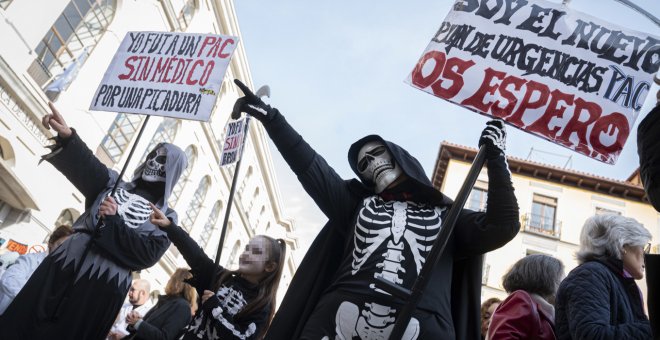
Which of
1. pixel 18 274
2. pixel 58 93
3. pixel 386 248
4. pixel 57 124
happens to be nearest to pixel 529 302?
pixel 386 248

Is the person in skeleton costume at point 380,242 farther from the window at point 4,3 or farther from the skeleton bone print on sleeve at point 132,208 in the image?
the window at point 4,3

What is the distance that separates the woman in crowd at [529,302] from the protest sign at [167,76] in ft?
8.38

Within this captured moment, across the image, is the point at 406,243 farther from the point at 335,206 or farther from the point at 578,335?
the point at 578,335

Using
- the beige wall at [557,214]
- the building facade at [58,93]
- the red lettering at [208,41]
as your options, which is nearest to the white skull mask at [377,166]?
the red lettering at [208,41]

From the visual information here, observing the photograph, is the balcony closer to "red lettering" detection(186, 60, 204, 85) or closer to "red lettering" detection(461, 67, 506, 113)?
"red lettering" detection(186, 60, 204, 85)

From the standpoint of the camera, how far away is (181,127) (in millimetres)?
19625

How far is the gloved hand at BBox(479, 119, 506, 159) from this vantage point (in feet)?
6.92

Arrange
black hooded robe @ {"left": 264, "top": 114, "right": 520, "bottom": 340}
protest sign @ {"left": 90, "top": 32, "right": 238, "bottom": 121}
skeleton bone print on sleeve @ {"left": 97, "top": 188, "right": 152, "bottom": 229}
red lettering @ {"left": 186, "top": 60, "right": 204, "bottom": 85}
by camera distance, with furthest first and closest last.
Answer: red lettering @ {"left": 186, "top": 60, "right": 204, "bottom": 85}, protest sign @ {"left": 90, "top": 32, "right": 238, "bottom": 121}, skeleton bone print on sleeve @ {"left": 97, "top": 188, "right": 152, "bottom": 229}, black hooded robe @ {"left": 264, "top": 114, "right": 520, "bottom": 340}

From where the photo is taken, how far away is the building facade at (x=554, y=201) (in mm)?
23984

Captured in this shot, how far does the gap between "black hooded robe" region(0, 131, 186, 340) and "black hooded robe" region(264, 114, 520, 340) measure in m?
1.43

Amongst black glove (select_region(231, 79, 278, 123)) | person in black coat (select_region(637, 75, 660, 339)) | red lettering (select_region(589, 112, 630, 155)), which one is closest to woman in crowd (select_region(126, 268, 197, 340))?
black glove (select_region(231, 79, 278, 123))

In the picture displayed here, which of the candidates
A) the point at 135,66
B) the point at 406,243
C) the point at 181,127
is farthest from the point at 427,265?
the point at 181,127

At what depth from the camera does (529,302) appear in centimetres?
293

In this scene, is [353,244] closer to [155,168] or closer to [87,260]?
[87,260]
